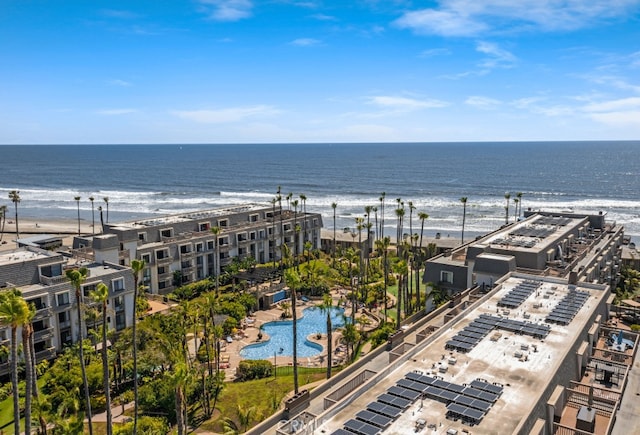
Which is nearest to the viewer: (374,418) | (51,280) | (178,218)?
(374,418)

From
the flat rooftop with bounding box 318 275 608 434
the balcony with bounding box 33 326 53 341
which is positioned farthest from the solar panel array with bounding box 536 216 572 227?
the balcony with bounding box 33 326 53 341

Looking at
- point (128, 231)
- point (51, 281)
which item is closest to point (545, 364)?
point (51, 281)

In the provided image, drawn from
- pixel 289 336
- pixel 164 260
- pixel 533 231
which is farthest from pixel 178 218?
pixel 533 231

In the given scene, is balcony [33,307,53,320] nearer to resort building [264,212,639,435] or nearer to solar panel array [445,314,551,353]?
resort building [264,212,639,435]

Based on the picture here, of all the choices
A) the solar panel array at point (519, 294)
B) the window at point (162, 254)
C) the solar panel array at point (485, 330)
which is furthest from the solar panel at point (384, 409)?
the window at point (162, 254)

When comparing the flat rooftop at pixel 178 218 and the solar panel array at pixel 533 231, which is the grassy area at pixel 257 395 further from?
the flat rooftop at pixel 178 218

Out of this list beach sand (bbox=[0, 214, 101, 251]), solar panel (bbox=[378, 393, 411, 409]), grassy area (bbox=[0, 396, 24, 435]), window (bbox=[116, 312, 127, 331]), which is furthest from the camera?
beach sand (bbox=[0, 214, 101, 251])

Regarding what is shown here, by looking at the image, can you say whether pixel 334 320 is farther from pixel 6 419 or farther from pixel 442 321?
pixel 6 419

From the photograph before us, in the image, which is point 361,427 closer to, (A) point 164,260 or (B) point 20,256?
(B) point 20,256
